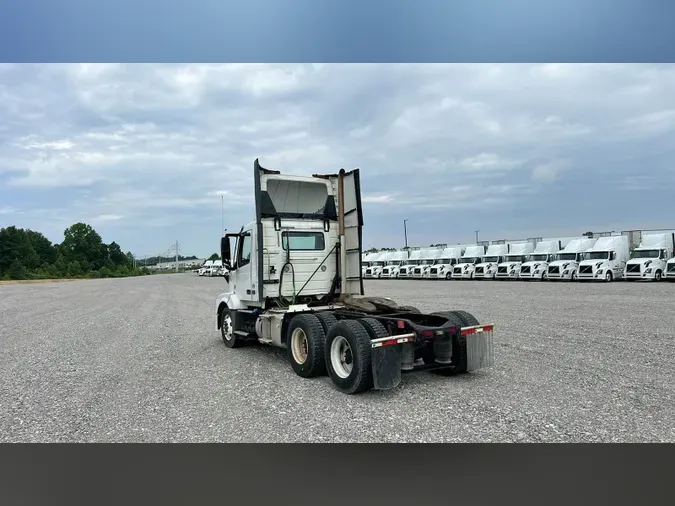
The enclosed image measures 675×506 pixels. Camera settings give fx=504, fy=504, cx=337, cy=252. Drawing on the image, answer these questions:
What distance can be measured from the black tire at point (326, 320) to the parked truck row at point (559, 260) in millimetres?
26475

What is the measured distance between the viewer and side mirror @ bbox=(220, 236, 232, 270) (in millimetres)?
10281

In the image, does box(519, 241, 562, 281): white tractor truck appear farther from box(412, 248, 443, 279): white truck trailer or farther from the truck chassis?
the truck chassis

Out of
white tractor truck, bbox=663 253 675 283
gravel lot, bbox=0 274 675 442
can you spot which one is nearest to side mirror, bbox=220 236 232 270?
gravel lot, bbox=0 274 675 442

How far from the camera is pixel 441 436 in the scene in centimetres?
505

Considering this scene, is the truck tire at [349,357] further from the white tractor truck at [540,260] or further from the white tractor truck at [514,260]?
the white tractor truck at [514,260]

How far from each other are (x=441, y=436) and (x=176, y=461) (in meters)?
2.55

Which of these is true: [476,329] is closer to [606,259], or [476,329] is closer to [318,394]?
[318,394]

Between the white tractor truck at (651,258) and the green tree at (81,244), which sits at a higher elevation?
the green tree at (81,244)

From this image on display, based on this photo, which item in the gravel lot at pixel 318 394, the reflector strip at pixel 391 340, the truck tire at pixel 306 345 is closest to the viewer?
the gravel lot at pixel 318 394

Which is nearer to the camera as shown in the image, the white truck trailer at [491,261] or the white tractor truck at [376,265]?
the white truck trailer at [491,261]

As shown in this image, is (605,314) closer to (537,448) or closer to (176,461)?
(537,448)

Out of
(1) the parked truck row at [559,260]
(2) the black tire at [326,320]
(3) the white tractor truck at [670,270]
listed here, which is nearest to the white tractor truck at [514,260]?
(1) the parked truck row at [559,260]

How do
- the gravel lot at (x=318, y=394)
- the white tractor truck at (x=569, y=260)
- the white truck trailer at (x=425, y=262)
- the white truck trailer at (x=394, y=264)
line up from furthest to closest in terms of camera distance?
1. the white truck trailer at (x=394, y=264)
2. the white truck trailer at (x=425, y=262)
3. the white tractor truck at (x=569, y=260)
4. the gravel lot at (x=318, y=394)

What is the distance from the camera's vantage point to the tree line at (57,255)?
57.1 meters
